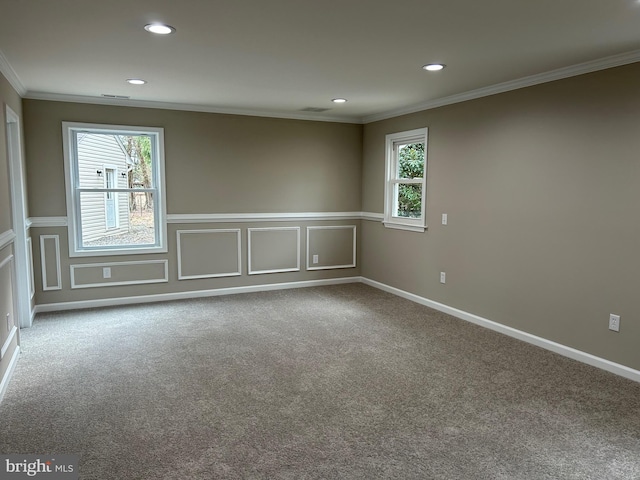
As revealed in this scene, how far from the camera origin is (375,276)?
249 inches

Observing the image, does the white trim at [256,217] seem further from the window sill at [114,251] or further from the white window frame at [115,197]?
the white window frame at [115,197]

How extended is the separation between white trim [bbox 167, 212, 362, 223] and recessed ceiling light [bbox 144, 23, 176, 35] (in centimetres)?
295

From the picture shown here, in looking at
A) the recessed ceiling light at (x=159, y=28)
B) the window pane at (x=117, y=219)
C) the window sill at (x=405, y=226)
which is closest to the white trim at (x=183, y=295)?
the window pane at (x=117, y=219)

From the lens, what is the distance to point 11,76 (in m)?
3.85

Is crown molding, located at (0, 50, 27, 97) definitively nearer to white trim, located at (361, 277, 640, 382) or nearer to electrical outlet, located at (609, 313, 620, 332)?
white trim, located at (361, 277, 640, 382)

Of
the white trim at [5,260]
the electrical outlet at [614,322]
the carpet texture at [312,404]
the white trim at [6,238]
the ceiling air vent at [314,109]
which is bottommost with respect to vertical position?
the carpet texture at [312,404]

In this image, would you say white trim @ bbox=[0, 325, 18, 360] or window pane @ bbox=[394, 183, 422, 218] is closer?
white trim @ bbox=[0, 325, 18, 360]

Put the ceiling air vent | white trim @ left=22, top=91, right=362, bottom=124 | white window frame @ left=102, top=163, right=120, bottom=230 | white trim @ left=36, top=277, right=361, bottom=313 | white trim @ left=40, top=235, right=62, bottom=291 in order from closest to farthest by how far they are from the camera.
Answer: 1. white trim @ left=22, top=91, right=362, bottom=124
2. white trim @ left=40, top=235, right=62, bottom=291
3. white trim @ left=36, top=277, right=361, bottom=313
4. white window frame @ left=102, top=163, right=120, bottom=230
5. the ceiling air vent

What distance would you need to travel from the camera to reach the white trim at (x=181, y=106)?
189 inches

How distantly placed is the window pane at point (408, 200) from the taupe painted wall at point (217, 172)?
32.0 inches

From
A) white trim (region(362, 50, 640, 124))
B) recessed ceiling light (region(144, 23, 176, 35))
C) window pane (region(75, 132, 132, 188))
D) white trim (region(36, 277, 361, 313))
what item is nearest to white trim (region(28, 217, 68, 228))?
window pane (region(75, 132, 132, 188))

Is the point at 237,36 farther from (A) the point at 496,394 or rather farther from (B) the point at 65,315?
(B) the point at 65,315

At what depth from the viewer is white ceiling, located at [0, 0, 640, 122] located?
241 cm

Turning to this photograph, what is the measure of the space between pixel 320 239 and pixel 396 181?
135cm
